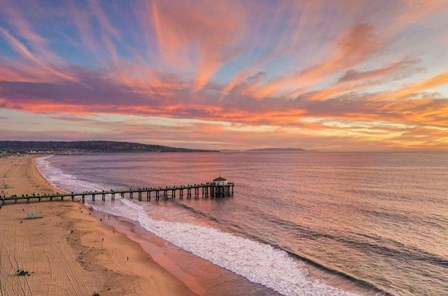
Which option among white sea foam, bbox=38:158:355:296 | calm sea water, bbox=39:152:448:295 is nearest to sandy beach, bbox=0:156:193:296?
white sea foam, bbox=38:158:355:296

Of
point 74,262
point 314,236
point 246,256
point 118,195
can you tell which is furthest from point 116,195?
point 246,256

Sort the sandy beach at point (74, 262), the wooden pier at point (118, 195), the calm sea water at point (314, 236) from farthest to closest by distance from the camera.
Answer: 1. the wooden pier at point (118, 195)
2. the calm sea water at point (314, 236)
3. the sandy beach at point (74, 262)

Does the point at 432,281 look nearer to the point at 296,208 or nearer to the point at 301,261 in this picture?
the point at 301,261

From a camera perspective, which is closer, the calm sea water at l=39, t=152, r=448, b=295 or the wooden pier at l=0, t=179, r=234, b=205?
the calm sea water at l=39, t=152, r=448, b=295

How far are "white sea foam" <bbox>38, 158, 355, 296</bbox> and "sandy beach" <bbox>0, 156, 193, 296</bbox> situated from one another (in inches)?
170

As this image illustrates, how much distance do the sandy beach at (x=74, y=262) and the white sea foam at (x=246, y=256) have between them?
14.2 ft

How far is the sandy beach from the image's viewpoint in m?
19.6

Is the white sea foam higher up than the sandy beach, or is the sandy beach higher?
the sandy beach

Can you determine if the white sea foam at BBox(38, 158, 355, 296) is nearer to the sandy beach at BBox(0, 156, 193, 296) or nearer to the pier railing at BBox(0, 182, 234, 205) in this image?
the sandy beach at BBox(0, 156, 193, 296)

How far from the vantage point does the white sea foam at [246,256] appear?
21688 mm

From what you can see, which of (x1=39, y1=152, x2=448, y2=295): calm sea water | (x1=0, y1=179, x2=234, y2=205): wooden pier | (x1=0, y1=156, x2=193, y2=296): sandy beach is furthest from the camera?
(x1=0, y1=179, x2=234, y2=205): wooden pier

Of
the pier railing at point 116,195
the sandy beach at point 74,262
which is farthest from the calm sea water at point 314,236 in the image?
the sandy beach at point 74,262

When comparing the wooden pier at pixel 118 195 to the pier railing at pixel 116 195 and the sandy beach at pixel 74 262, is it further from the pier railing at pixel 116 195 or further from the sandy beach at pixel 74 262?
the sandy beach at pixel 74 262

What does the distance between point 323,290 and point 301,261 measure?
17.5 ft
